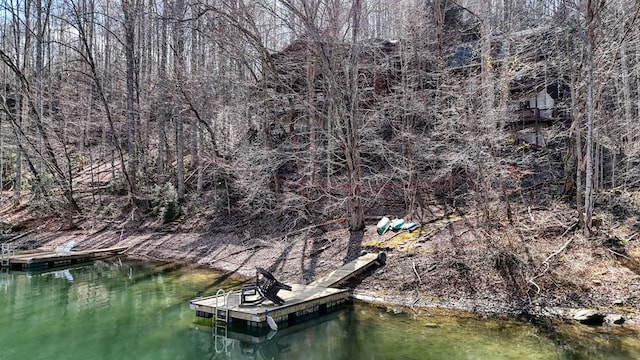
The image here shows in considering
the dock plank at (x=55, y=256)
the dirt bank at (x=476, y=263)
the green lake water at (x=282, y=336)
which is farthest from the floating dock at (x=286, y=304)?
the dock plank at (x=55, y=256)

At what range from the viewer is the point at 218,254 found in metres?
16.3

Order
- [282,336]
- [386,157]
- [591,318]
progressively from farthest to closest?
[386,157] → [282,336] → [591,318]

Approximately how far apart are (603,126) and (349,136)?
7146 mm

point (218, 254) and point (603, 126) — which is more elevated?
point (603, 126)

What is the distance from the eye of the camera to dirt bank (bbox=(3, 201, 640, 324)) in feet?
31.3

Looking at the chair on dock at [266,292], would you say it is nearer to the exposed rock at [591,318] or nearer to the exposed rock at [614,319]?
the exposed rock at [591,318]

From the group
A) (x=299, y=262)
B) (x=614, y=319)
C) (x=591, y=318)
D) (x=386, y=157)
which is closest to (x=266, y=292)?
(x=299, y=262)

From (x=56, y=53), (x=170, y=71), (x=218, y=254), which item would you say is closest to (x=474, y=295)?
(x=218, y=254)

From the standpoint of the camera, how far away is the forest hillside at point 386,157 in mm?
11047

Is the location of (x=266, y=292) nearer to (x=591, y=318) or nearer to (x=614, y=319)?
(x=591, y=318)

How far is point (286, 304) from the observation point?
371 inches

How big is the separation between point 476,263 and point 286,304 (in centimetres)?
473

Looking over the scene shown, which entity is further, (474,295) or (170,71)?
(170,71)

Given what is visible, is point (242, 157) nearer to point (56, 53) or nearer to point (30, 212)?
point (30, 212)
